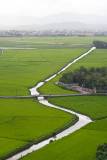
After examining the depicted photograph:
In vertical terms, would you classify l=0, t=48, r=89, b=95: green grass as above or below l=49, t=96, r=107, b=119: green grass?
above

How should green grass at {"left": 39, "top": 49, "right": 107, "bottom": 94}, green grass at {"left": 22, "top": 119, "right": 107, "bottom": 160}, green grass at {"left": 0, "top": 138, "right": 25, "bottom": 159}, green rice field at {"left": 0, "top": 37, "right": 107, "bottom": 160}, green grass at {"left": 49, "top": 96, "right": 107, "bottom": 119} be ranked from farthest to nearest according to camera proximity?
green grass at {"left": 39, "top": 49, "right": 107, "bottom": 94}, green grass at {"left": 49, "top": 96, "right": 107, "bottom": 119}, green rice field at {"left": 0, "top": 37, "right": 107, "bottom": 160}, green grass at {"left": 0, "top": 138, "right": 25, "bottom": 159}, green grass at {"left": 22, "top": 119, "right": 107, "bottom": 160}

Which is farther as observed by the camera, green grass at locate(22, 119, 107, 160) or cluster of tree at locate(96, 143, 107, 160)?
green grass at locate(22, 119, 107, 160)

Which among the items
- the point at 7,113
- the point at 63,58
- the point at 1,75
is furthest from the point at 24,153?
the point at 63,58

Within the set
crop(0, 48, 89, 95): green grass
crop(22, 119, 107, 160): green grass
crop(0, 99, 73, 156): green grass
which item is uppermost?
crop(0, 48, 89, 95): green grass

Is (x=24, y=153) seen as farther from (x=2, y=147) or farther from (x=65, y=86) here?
(x=65, y=86)

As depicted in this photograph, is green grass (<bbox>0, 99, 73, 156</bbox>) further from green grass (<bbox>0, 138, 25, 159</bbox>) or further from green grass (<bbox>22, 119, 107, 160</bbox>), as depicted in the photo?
green grass (<bbox>22, 119, 107, 160</bbox>)

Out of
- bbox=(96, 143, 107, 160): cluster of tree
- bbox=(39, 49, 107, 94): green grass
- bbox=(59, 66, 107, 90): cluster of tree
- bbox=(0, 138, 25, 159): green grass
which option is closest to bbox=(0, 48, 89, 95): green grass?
bbox=(39, 49, 107, 94): green grass
